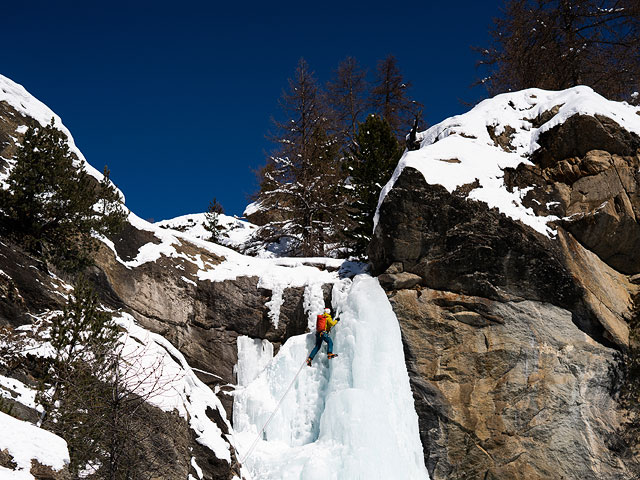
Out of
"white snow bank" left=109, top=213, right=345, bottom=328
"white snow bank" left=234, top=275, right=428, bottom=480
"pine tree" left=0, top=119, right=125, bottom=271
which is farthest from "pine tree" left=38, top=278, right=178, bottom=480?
"white snow bank" left=109, top=213, right=345, bottom=328

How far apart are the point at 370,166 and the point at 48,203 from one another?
33.1ft

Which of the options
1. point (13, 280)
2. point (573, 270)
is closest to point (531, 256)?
point (573, 270)

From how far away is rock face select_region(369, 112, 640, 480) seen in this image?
36.6 ft

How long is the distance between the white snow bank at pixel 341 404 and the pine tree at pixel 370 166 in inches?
153

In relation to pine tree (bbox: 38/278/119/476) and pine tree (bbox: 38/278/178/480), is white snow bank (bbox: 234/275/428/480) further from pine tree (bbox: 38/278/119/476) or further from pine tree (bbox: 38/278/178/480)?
pine tree (bbox: 38/278/119/476)

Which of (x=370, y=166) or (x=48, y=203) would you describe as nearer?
(x=48, y=203)

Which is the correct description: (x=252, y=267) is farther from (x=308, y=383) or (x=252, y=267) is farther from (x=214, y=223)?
(x=214, y=223)

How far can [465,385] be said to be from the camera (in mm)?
11625

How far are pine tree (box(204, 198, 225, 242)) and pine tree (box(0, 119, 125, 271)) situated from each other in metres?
15.3

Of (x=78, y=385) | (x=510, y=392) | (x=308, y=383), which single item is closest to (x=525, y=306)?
(x=510, y=392)

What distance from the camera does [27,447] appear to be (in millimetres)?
3947

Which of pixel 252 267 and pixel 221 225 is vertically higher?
pixel 221 225

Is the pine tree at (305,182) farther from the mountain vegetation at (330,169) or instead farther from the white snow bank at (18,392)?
the white snow bank at (18,392)

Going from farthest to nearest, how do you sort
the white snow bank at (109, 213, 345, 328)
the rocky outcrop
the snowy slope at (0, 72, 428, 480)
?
the white snow bank at (109, 213, 345, 328)
the rocky outcrop
the snowy slope at (0, 72, 428, 480)
